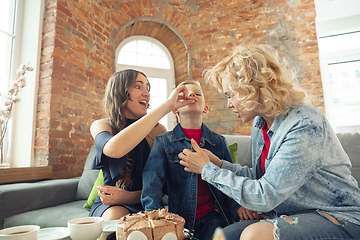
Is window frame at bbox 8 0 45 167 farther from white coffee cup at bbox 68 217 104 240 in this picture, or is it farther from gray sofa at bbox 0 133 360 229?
white coffee cup at bbox 68 217 104 240

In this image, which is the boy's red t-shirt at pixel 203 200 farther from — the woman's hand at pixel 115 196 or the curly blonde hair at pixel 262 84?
the curly blonde hair at pixel 262 84

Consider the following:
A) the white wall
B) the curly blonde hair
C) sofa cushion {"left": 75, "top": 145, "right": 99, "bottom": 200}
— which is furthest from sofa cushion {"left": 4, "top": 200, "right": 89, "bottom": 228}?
the white wall

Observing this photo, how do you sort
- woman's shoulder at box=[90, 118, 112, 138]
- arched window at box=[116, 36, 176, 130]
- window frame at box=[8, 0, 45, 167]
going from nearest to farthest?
woman's shoulder at box=[90, 118, 112, 138], window frame at box=[8, 0, 45, 167], arched window at box=[116, 36, 176, 130]

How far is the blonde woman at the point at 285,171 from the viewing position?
814 mm

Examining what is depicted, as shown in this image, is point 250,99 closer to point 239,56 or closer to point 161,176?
point 239,56

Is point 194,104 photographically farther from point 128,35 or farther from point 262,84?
point 128,35

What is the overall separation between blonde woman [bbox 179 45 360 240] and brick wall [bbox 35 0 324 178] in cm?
208

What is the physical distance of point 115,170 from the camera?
1.27 metres

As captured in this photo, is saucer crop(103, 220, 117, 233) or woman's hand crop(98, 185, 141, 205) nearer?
saucer crop(103, 220, 117, 233)

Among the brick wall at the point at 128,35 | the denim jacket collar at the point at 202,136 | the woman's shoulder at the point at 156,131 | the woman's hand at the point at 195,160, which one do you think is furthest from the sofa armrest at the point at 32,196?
the woman's hand at the point at 195,160

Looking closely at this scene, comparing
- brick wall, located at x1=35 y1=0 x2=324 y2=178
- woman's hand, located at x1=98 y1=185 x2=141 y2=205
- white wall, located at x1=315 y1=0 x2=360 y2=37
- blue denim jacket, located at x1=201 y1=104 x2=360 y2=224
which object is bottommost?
woman's hand, located at x1=98 y1=185 x2=141 y2=205

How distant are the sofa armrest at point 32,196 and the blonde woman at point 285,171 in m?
1.35

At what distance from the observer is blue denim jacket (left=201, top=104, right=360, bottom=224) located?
829 millimetres

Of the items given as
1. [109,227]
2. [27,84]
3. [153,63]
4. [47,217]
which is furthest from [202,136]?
[153,63]
